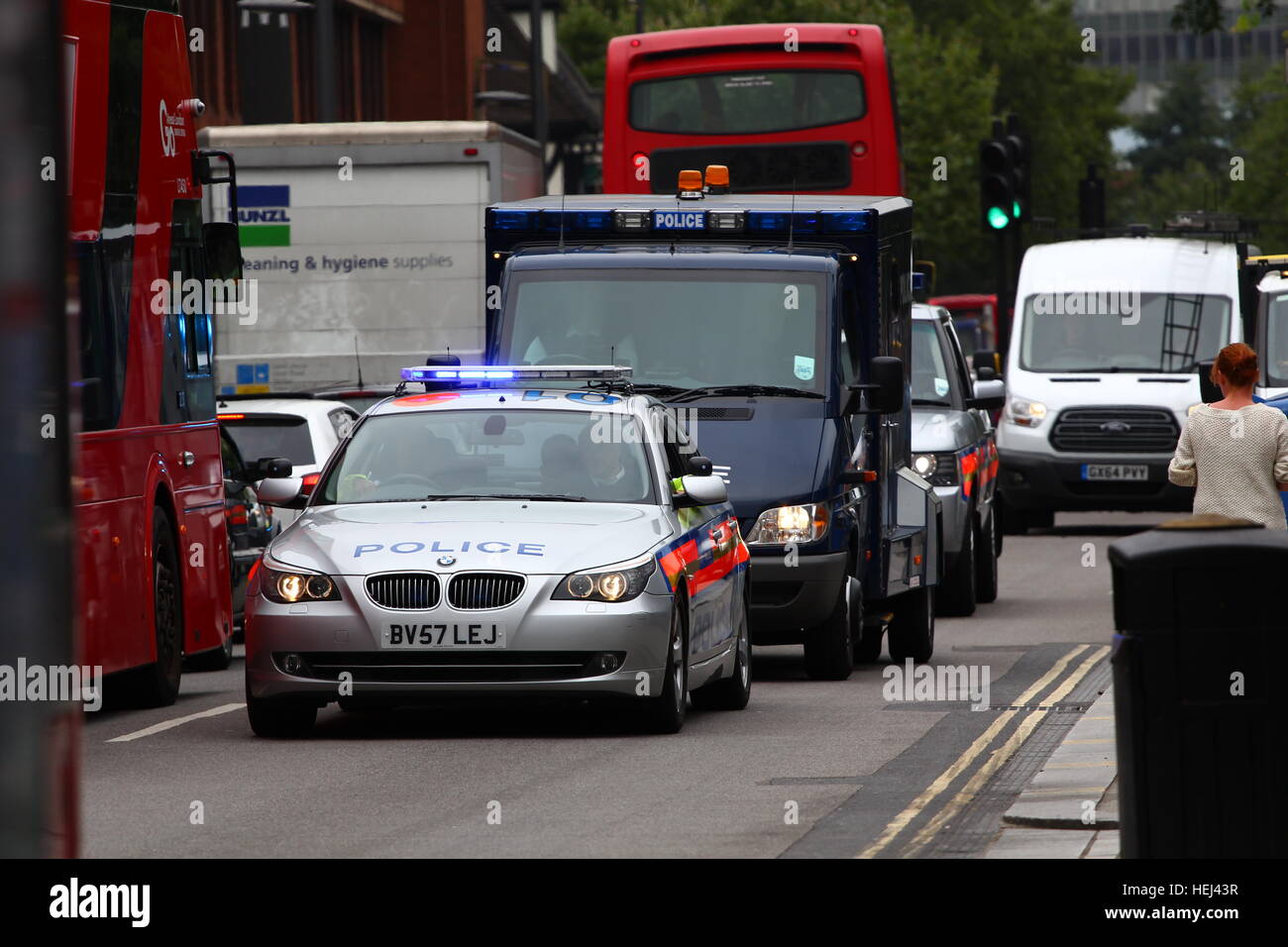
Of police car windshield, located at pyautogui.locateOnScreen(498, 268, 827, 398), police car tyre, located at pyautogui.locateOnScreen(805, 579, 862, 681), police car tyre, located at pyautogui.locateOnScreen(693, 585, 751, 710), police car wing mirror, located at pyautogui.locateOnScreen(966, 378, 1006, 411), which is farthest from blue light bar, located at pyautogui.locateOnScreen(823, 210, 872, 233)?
police car wing mirror, located at pyautogui.locateOnScreen(966, 378, 1006, 411)

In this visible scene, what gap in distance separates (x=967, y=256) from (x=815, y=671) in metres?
67.0

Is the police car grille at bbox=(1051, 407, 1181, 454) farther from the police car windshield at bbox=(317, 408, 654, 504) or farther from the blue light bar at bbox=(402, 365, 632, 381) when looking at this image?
the police car windshield at bbox=(317, 408, 654, 504)

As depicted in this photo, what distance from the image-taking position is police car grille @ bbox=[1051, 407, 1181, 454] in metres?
27.0

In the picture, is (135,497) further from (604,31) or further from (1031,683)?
(604,31)

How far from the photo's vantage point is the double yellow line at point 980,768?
8595 millimetres

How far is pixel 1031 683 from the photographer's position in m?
14.2

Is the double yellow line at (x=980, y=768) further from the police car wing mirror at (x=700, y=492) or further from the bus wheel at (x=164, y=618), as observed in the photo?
the bus wheel at (x=164, y=618)

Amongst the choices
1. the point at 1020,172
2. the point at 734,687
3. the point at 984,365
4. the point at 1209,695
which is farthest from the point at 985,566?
the point at 1209,695

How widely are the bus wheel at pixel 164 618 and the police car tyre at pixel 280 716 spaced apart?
1617mm

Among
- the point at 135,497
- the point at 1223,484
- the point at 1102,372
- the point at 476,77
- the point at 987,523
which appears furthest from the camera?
the point at 476,77

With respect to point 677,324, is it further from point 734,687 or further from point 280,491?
point 280,491

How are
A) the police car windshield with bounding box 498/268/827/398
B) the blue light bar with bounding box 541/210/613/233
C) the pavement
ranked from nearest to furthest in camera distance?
the pavement < the police car windshield with bounding box 498/268/827/398 < the blue light bar with bounding box 541/210/613/233

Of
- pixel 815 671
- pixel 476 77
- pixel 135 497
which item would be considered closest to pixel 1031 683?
pixel 815 671

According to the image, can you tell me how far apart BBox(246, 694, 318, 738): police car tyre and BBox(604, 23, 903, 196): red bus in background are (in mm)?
12179
